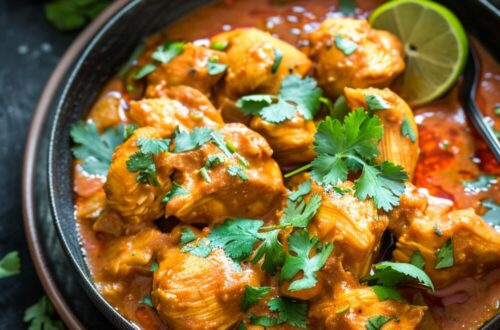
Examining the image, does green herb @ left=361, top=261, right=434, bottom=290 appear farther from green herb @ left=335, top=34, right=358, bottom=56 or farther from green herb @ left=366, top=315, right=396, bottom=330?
green herb @ left=335, top=34, right=358, bottom=56

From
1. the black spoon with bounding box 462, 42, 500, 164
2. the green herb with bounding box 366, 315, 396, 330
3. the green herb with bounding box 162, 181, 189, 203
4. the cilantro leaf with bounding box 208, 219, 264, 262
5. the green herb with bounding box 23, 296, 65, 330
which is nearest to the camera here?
the green herb with bounding box 366, 315, 396, 330

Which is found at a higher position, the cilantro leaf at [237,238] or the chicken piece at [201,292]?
the cilantro leaf at [237,238]

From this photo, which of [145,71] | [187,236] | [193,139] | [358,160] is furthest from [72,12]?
[358,160]

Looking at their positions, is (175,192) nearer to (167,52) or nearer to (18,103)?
(167,52)

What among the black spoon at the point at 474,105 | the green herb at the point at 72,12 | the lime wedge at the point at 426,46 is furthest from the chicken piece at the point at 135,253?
the green herb at the point at 72,12

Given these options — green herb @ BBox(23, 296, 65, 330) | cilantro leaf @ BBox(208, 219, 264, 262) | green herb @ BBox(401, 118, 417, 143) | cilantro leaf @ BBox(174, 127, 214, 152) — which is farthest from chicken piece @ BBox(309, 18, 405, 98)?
green herb @ BBox(23, 296, 65, 330)

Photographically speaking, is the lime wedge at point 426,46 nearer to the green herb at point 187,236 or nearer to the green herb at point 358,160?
the green herb at point 358,160

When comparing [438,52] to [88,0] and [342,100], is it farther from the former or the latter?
[88,0]
